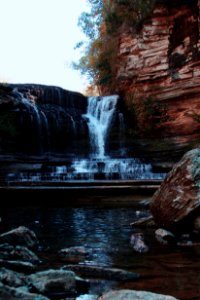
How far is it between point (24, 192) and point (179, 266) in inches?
393

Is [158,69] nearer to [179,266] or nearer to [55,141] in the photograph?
[55,141]

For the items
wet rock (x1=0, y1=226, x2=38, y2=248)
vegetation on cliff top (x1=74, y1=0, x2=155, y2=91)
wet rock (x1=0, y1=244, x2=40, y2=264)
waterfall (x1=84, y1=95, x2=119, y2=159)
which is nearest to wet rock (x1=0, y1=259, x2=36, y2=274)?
wet rock (x1=0, y1=244, x2=40, y2=264)

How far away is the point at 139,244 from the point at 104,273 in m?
1.75

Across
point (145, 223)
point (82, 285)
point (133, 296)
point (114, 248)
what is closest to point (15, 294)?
point (82, 285)

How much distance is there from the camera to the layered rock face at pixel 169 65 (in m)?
20.2

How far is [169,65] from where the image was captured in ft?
70.1

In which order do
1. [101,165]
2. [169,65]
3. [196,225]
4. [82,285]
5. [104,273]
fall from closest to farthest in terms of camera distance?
[82,285], [104,273], [196,225], [101,165], [169,65]

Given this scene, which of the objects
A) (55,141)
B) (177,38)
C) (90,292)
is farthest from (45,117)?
(90,292)

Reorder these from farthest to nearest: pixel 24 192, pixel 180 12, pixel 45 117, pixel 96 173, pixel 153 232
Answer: pixel 180 12 < pixel 45 117 < pixel 96 173 < pixel 24 192 < pixel 153 232

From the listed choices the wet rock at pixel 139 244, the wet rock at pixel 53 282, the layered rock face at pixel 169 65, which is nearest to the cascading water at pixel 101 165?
the layered rock face at pixel 169 65

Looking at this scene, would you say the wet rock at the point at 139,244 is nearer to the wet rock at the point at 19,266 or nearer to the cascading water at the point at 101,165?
the wet rock at the point at 19,266

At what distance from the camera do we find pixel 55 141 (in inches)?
798

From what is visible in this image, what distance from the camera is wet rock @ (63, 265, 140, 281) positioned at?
4828mm

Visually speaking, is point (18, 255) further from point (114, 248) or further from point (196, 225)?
point (196, 225)
